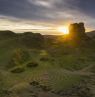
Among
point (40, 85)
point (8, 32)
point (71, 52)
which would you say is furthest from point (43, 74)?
point (8, 32)

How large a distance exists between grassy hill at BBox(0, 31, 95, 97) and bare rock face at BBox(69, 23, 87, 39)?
8.89ft

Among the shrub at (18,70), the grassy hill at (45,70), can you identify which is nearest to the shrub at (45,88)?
the grassy hill at (45,70)

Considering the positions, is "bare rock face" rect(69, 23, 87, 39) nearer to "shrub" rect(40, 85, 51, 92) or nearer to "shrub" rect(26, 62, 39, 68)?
"shrub" rect(26, 62, 39, 68)

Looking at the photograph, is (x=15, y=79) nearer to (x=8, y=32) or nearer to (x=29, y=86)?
(x=29, y=86)

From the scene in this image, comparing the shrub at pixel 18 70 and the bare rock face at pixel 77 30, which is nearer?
the shrub at pixel 18 70

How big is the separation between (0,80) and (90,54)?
5179 cm

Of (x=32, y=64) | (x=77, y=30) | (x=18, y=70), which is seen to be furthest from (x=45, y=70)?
(x=77, y=30)

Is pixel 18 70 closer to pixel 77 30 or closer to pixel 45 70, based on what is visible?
pixel 45 70

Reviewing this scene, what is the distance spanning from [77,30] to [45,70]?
51270 mm

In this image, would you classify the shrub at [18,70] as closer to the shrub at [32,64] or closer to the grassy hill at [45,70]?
the grassy hill at [45,70]

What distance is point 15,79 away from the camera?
58656 mm

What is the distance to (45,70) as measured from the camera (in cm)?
6619

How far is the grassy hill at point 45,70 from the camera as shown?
49.2 metres

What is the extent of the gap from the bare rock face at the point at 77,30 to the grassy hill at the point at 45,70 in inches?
107
